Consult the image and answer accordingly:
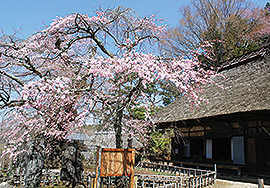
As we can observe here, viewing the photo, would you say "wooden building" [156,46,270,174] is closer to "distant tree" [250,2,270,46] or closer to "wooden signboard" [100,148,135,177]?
"wooden signboard" [100,148,135,177]

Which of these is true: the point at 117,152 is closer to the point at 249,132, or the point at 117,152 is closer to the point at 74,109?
the point at 74,109

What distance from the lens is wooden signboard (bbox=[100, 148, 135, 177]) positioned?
439 centimetres

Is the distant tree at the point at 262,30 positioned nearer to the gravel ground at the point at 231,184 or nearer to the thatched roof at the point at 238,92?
the thatched roof at the point at 238,92

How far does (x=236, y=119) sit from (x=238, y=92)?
1169mm

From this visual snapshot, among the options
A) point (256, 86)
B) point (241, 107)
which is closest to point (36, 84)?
point (241, 107)

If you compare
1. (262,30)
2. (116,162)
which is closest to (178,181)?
(116,162)

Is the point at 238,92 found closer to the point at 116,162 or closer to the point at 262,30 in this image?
the point at 116,162

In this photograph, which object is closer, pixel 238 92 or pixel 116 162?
pixel 116 162

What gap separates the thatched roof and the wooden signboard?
15.7 ft

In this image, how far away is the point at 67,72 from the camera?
698cm

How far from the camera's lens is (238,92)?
8945 mm

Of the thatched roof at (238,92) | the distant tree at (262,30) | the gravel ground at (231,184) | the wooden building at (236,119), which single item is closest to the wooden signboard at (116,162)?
the gravel ground at (231,184)

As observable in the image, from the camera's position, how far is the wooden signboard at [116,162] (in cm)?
439

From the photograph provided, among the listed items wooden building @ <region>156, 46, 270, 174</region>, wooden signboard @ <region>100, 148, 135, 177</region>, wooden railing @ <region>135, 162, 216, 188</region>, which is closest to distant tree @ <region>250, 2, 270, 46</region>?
wooden building @ <region>156, 46, 270, 174</region>
